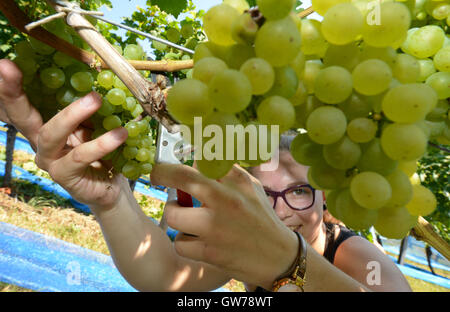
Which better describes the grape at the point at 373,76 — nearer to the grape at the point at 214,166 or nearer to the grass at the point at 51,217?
the grape at the point at 214,166

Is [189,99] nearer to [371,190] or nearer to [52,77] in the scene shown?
[371,190]

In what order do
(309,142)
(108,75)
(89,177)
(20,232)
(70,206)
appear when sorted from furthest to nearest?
(70,206) → (20,232) → (89,177) → (108,75) → (309,142)

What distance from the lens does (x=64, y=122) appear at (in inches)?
23.9

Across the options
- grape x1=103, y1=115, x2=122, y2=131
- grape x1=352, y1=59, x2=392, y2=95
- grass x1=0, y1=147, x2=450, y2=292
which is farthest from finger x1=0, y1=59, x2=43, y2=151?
grass x1=0, y1=147, x2=450, y2=292

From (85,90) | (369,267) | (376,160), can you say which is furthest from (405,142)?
(369,267)

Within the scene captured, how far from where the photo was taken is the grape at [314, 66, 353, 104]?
357 mm

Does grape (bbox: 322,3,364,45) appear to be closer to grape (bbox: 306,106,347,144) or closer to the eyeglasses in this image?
grape (bbox: 306,106,347,144)

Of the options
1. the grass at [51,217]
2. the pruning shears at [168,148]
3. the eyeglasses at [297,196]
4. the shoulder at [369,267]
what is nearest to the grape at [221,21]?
the pruning shears at [168,148]

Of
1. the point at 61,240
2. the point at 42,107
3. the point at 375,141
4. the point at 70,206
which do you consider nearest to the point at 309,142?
the point at 375,141

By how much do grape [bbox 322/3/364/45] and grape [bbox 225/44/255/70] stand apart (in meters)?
0.09

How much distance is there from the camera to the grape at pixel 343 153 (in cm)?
38
